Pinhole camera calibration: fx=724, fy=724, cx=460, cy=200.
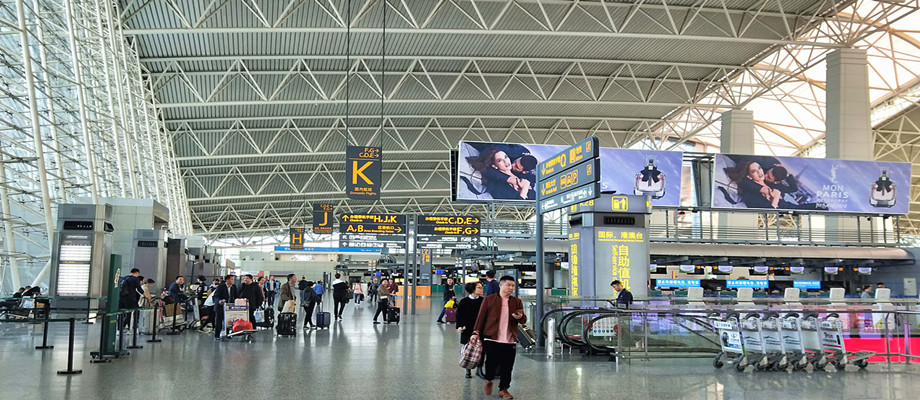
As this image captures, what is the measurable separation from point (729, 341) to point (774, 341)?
661 mm

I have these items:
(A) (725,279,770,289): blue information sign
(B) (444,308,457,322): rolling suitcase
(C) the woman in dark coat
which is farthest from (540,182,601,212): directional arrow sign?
(A) (725,279,770,289): blue information sign

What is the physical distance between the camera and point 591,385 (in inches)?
368

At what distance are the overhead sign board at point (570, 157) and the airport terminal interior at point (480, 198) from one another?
0.19ft

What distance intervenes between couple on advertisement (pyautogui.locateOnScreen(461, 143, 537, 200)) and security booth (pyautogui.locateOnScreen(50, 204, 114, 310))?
17493 mm

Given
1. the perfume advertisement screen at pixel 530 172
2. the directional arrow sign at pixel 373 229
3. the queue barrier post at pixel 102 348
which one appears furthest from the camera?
the perfume advertisement screen at pixel 530 172

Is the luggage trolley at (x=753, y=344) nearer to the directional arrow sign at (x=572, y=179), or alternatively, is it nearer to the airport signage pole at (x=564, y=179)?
the airport signage pole at (x=564, y=179)

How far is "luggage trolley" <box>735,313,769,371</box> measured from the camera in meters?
11.1

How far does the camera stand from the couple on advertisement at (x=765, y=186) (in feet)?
108

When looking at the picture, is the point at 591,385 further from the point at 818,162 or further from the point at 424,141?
the point at 424,141

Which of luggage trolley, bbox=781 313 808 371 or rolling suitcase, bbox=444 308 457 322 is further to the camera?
rolling suitcase, bbox=444 308 457 322

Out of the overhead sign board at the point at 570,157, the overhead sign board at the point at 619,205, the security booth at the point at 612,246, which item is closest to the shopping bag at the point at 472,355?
the overhead sign board at the point at 570,157

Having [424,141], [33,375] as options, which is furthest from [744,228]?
[33,375]

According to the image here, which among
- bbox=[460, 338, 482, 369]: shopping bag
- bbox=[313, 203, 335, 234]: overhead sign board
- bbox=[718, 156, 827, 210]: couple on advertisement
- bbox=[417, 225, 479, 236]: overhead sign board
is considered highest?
bbox=[718, 156, 827, 210]: couple on advertisement

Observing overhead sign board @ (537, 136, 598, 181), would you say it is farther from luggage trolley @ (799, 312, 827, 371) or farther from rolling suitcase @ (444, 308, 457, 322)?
rolling suitcase @ (444, 308, 457, 322)
